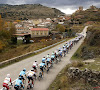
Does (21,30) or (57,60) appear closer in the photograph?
(57,60)

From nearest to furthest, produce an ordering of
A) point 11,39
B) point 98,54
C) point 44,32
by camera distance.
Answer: point 98,54 → point 11,39 → point 44,32

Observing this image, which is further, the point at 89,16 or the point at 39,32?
the point at 89,16

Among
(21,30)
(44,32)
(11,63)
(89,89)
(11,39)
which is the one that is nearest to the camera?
(89,89)

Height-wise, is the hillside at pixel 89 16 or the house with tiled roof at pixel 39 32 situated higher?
the hillside at pixel 89 16

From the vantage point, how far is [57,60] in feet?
53.3

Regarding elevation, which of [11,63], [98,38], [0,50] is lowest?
[0,50]

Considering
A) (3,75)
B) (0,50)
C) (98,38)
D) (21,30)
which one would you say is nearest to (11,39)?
(0,50)

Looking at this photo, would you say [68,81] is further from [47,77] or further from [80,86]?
[47,77]

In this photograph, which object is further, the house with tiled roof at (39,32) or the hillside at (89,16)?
the hillside at (89,16)

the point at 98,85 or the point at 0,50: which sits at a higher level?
the point at 98,85

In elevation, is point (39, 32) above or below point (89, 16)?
below

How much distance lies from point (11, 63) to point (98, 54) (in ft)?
A: 36.1

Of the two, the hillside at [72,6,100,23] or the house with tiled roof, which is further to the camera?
the hillside at [72,6,100,23]

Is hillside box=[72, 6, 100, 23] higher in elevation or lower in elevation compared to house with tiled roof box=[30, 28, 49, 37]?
higher
